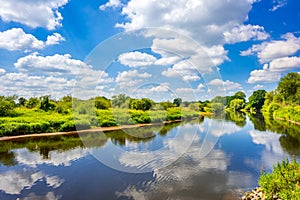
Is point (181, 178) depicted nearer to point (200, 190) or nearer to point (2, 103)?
point (200, 190)

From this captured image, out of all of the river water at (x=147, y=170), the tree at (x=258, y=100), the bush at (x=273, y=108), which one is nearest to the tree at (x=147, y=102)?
the river water at (x=147, y=170)

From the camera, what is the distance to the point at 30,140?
20500mm

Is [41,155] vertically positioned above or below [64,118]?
below

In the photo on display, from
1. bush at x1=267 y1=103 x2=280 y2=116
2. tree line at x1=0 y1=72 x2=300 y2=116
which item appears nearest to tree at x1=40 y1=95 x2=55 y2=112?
tree line at x1=0 y1=72 x2=300 y2=116

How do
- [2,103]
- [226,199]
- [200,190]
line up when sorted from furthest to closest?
[2,103], [200,190], [226,199]

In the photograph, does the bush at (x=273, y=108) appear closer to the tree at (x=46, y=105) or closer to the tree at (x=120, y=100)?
the tree at (x=46, y=105)

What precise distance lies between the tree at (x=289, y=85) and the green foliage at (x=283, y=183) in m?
47.6

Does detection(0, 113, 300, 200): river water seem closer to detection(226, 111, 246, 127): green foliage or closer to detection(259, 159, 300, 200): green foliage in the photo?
detection(259, 159, 300, 200): green foliage

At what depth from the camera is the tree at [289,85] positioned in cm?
4849

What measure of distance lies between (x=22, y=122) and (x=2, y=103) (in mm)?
5490

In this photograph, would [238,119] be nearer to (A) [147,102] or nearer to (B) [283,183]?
(A) [147,102]

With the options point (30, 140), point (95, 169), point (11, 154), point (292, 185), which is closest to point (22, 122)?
point (30, 140)

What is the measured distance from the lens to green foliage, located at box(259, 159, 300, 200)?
237 inches

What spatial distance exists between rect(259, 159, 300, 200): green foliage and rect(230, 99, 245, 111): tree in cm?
7368
